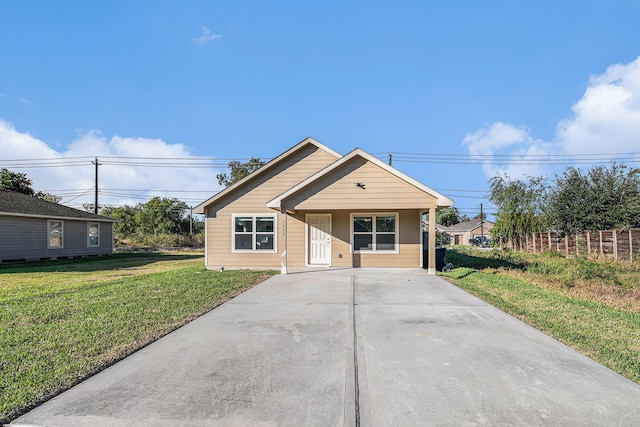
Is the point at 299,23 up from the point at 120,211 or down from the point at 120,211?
up

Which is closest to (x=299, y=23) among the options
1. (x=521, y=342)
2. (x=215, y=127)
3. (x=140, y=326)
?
(x=215, y=127)

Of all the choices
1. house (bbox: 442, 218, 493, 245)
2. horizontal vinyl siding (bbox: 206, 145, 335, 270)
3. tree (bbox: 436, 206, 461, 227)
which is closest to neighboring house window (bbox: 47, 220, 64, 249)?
horizontal vinyl siding (bbox: 206, 145, 335, 270)

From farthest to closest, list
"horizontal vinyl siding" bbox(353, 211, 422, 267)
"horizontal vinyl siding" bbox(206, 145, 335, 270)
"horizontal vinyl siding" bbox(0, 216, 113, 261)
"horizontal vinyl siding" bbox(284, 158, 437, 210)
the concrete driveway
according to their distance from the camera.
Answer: "horizontal vinyl siding" bbox(0, 216, 113, 261) < "horizontal vinyl siding" bbox(206, 145, 335, 270) < "horizontal vinyl siding" bbox(353, 211, 422, 267) < "horizontal vinyl siding" bbox(284, 158, 437, 210) < the concrete driveway

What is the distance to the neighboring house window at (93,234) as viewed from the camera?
22000 mm

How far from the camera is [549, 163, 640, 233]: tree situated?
2144 centimetres

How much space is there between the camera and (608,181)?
22.5 metres

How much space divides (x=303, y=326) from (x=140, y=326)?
8.65 feet

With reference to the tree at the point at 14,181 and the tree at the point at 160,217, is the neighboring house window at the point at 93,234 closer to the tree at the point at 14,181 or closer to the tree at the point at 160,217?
the tree at the point at 14,181

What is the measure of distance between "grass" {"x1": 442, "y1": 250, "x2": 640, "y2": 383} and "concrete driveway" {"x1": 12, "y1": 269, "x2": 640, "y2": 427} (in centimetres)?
38

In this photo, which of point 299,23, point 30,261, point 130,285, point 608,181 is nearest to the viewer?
point 130,285

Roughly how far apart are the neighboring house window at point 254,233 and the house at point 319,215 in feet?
0.13

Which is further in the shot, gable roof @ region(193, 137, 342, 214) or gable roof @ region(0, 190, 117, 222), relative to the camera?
gable roof @ region(0, 190, 117, 222)

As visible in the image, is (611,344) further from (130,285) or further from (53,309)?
(130,285)

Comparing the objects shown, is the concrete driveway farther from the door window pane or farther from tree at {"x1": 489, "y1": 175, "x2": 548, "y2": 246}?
tree at {"x1": 489, "y1": 175, "x2": 548, "y2": 246}
